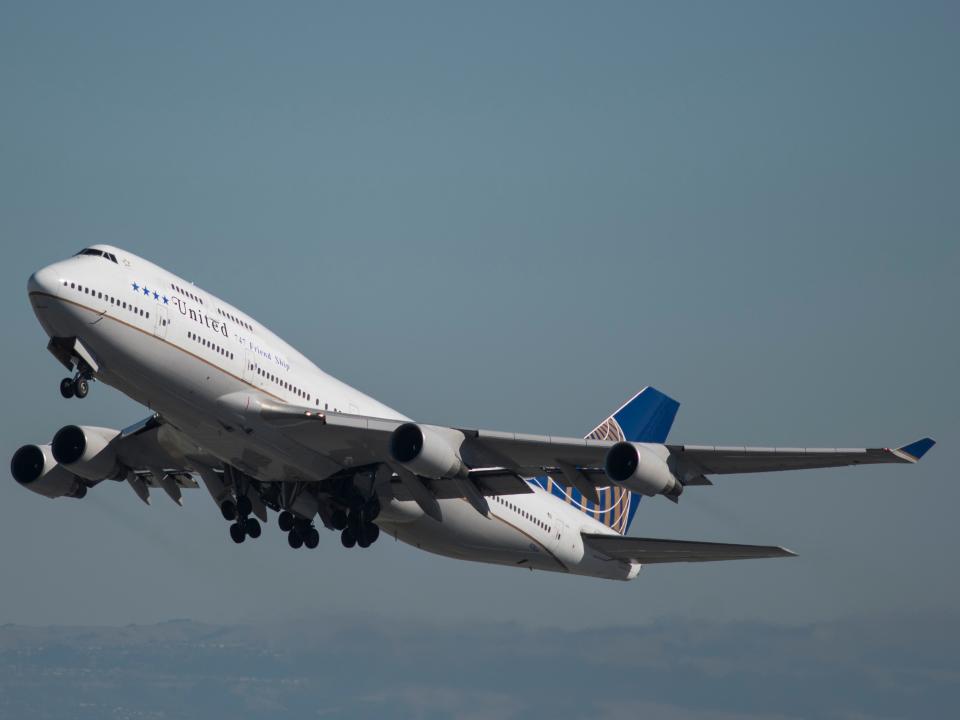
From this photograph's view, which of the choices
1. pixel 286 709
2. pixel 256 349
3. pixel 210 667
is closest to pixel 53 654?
pixel 210 667

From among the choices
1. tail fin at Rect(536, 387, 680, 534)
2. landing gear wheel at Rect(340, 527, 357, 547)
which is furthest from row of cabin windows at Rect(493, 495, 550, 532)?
tail fin at Rect(536, 387, 680, 534)

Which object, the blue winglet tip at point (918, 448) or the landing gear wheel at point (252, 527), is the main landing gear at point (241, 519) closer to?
the landing gear wheel at point (252, 527)

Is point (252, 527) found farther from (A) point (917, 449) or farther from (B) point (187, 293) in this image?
(A) point (917, 449)

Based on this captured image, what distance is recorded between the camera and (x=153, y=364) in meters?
31.8

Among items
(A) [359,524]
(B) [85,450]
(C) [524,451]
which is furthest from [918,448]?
(B) [85,450]

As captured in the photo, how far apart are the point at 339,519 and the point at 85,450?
782 centimetres

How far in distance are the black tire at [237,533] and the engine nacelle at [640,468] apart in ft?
39.3

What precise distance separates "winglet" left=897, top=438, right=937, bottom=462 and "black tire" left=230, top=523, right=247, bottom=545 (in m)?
19.3

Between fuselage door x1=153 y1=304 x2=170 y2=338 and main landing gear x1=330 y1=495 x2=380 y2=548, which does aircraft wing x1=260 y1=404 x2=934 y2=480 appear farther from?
fuselage door x1=153 y1=304 x2=170 y2=338

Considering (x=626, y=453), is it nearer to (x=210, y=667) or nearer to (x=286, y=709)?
(x=286, y=709)

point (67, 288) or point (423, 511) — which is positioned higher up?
point (67, 288)

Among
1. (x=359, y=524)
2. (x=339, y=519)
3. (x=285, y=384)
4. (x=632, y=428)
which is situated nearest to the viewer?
(x=285, y=384)

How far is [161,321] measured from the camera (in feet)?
105

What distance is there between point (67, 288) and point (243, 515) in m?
11.0
